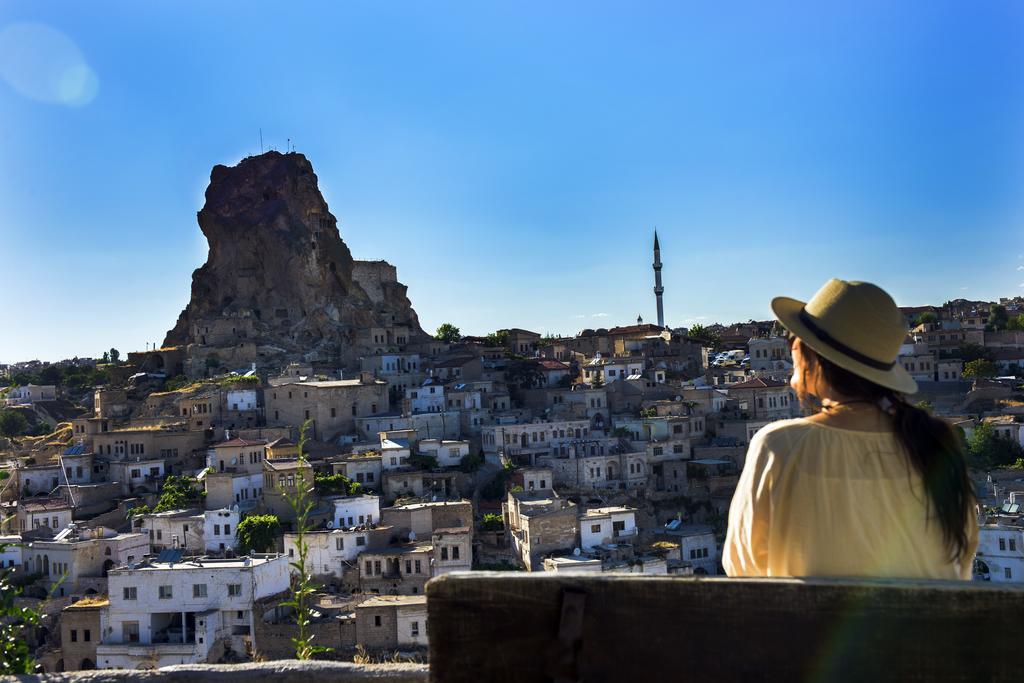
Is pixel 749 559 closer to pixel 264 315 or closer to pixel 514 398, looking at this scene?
pixel 514 398

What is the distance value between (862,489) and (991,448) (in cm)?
3108

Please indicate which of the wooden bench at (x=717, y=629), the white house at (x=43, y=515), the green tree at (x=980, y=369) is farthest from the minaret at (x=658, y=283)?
the wooden bench at (x=717, y=629)

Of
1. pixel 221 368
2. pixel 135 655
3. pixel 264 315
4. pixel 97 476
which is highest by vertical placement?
pixel 264 315

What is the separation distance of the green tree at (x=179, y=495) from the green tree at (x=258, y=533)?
328 centimetres

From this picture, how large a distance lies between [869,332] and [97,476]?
32005 mm

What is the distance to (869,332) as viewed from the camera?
2.16 meters

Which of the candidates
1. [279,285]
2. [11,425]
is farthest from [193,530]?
[11,425]

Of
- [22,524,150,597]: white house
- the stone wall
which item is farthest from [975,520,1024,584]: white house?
the stone wall

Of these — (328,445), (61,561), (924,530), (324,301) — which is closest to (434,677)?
(924,530)

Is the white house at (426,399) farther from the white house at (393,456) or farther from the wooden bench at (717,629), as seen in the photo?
the wooden bench at (717,629)

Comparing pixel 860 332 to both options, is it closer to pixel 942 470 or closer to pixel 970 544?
pixel 942 470

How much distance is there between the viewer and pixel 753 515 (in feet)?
6.77

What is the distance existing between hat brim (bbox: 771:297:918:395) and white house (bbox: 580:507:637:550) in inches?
837

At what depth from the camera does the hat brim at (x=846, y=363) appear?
212 cm
